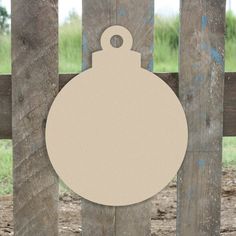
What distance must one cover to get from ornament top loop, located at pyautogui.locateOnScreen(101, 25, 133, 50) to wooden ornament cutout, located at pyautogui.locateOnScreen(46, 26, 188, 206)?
0.10 feet

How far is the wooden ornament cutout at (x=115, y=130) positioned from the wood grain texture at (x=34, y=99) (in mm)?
84

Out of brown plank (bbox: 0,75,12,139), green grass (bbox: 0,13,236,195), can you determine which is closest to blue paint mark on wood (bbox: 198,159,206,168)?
brown plank (bbox: 0,75,12,139)

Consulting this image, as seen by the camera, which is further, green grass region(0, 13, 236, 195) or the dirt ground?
green grass region(0, 13, 236, 195)

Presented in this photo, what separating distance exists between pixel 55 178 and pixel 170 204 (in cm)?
136

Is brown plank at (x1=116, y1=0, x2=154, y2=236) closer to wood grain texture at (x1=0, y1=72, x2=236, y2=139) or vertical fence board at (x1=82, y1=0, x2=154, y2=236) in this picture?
vertical fence board at (x1=82, y1=0, x2=154, y2=236)

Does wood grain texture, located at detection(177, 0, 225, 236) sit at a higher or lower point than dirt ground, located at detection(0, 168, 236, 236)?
higher

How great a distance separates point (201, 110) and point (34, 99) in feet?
1.61

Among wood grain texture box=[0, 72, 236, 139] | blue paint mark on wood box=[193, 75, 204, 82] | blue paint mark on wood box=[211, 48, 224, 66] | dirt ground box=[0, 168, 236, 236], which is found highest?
blue paint mark on wood box=[211, 48, 224, 66]

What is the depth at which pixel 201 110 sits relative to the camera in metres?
1.74

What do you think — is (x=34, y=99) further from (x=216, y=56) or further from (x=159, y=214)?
(x=159, y=214)

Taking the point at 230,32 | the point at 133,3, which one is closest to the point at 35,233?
the point at 133,3

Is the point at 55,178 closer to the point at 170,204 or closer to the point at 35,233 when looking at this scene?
the point at 35,233

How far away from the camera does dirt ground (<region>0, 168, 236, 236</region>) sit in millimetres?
2570

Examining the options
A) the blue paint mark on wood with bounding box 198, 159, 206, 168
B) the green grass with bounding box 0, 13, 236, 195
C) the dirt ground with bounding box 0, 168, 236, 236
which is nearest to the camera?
the blue paint mark on wood with bounding box 198, 159, 206, 168
